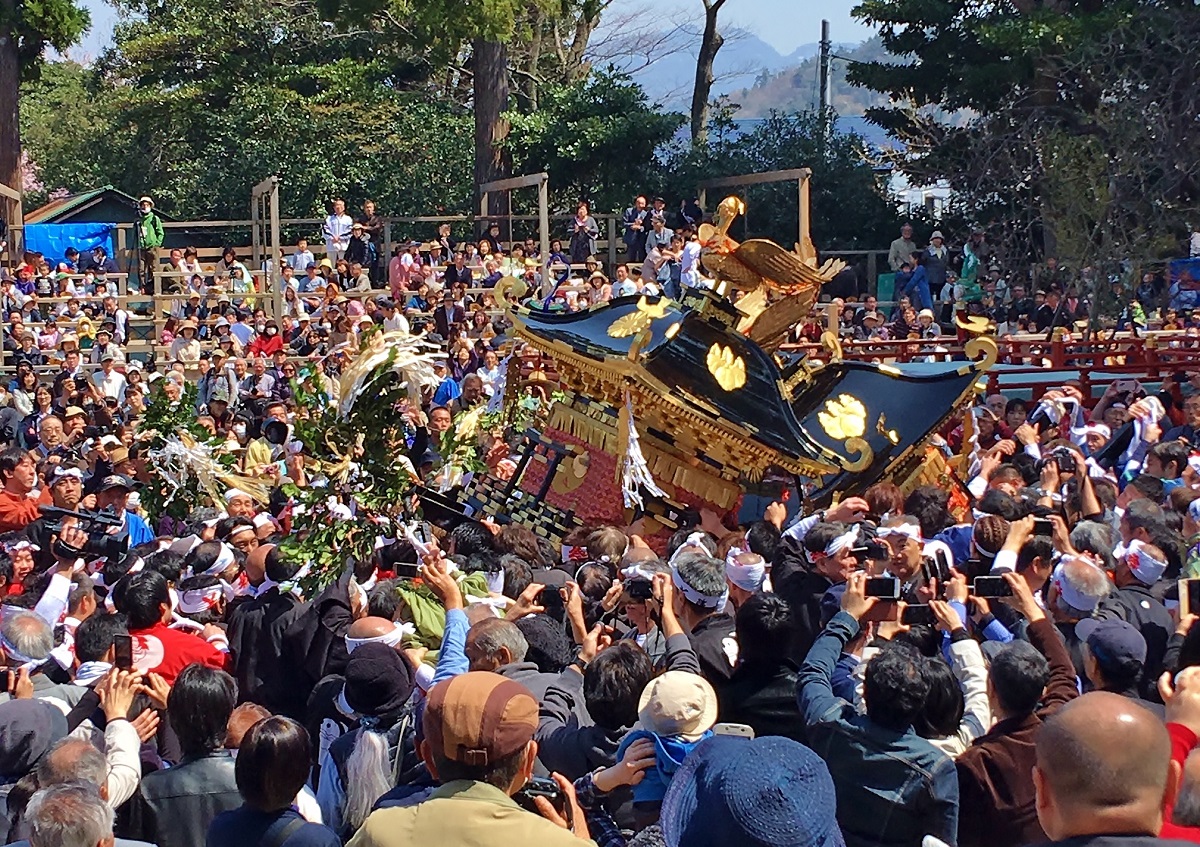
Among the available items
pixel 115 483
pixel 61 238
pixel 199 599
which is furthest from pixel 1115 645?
pixel 61 238

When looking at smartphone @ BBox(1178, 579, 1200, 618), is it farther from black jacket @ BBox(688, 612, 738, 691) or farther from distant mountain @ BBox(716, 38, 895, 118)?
distant mountain @ BBox(716, 38, 895, 118)

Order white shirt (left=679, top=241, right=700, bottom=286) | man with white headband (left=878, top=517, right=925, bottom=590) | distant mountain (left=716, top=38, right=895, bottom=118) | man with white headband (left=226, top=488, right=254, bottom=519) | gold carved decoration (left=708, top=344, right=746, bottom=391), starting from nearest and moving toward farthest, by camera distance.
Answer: man with white headband (left=878, top=517, right=925, bottom=590) < man with white headband (left=226, top=488, right=254, bottom=519) < gold carved decoration (left=708, top=344, right=746, bottom=391) < white shirt (left=679, top=241, right=700, bottom=286) < distant mountain (left=716, top=38, right=895, bottom=118)

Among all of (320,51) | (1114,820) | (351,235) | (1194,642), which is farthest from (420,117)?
(1114,820)

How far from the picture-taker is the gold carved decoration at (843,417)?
1069cm

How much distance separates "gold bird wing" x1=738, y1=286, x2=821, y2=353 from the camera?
1070 centimetres

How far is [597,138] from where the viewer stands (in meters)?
26.4

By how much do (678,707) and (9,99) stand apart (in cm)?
2360

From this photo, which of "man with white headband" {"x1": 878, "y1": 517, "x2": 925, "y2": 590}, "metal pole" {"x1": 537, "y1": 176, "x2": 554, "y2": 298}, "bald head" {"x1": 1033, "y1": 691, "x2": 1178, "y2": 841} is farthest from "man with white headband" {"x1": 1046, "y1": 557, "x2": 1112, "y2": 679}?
"metal pole" {"x1": 537, "y1": 176, "x2": 554, "y2": 298}

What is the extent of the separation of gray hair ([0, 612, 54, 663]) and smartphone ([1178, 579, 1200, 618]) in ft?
12.7

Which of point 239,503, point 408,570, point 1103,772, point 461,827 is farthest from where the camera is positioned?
point 239,503

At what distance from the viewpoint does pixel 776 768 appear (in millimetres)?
2941

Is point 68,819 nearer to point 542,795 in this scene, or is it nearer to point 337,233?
point 542,795

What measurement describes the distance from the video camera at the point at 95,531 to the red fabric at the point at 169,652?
224cm

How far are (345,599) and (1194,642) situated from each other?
3.24 meters
